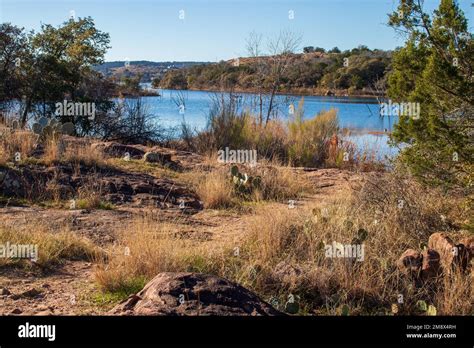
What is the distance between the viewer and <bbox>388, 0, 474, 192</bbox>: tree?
23.2 ft

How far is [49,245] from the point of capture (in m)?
6.61

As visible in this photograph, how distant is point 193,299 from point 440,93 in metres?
4.10

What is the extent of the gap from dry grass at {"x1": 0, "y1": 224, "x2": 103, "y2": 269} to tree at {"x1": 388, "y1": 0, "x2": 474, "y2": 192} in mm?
3947

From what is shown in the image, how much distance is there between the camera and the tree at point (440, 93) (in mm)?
7062

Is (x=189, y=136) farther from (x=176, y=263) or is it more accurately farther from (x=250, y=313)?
(x=250, y=313)

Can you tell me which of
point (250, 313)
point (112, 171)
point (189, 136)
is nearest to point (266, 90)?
point (189, 136)

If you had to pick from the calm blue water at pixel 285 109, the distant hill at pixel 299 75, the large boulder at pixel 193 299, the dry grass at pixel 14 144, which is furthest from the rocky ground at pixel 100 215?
the distant hill at pixel 299 75

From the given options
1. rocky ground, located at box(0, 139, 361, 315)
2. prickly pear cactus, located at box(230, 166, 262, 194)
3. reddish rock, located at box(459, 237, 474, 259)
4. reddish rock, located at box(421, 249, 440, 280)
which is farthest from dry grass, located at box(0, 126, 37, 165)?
reddish rock, located at box(459, 237, 474, 259)

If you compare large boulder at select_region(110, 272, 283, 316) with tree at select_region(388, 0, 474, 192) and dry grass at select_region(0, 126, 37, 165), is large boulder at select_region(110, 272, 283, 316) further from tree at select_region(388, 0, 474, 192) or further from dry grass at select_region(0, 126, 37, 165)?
dry grass at select_region(0, 126, 37, 165)

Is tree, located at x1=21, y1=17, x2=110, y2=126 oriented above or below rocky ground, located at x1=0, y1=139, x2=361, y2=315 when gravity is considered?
above

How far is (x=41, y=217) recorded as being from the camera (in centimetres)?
808

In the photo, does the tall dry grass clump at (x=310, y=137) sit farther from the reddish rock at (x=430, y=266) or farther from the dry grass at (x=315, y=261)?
the reddish rock at (x=430, y=266)

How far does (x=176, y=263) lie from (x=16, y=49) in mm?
→ 14161

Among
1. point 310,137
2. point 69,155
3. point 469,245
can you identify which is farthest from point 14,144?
point 469,245
